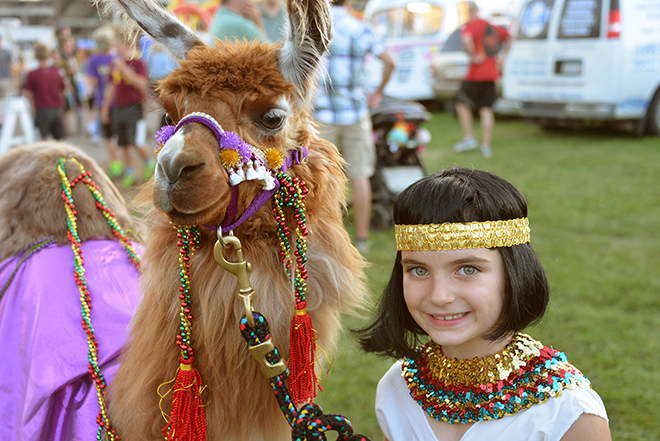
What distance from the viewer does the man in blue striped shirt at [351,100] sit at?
462 cm

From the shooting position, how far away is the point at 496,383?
141cm

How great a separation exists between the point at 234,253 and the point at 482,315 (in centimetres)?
62

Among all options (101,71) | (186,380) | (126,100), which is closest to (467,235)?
(186,380)

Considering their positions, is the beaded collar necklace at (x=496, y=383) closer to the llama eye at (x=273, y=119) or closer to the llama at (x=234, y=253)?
the llama at (x=234, y=253)

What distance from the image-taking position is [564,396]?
1.35m

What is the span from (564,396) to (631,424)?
1.66 meters

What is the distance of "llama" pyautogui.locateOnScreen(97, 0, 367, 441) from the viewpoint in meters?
1.41

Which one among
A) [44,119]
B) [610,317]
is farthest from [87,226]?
[44,119]

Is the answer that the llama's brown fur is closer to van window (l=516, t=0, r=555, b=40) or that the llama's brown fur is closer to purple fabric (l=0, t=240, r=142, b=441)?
purple fabric (l=0, t=240, r=142, b=441)

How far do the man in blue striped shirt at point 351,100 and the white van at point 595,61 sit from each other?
5.02 m

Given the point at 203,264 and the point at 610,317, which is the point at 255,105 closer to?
the point at 203,264

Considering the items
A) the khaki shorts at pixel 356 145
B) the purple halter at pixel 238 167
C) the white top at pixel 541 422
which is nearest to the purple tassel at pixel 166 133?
the purple halter at pixel 238 167

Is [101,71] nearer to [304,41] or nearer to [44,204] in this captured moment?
[44,204]

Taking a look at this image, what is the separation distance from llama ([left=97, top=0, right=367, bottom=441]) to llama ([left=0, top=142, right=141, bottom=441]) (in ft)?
0.65
